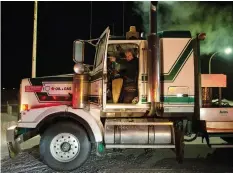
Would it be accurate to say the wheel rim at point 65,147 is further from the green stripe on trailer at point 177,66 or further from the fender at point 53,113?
the green stripe on trailer at point 177,66

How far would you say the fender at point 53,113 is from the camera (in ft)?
20.8

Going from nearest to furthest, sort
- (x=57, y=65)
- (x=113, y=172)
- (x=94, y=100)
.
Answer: (x=113, y=172)
(x=94, y=100)
(x=57, y=65)

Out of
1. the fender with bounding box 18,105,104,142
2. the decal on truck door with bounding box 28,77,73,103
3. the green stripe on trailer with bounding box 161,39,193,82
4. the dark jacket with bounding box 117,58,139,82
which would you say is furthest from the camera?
the decal on truck door with bounding box 28,77,73,103

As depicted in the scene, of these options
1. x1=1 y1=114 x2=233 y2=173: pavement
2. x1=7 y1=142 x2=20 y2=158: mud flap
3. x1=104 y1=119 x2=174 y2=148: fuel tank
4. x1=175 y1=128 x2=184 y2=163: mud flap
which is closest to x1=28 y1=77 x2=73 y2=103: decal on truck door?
x1=7 y1=142 x2=20 y2=158: mud flap

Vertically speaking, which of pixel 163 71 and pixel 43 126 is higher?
pixel 163 71

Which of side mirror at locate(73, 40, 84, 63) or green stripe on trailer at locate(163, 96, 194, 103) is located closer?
side mirror at locate(73, 40, 84, 63)

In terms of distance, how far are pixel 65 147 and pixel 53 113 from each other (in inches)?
29.4

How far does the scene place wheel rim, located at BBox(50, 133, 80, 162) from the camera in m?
6.28

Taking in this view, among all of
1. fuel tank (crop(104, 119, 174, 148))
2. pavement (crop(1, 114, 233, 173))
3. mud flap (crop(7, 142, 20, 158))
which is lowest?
pavement (crop(1, 114, 233, 173))

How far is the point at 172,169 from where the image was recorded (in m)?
6.44

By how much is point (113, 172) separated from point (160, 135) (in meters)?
1.22

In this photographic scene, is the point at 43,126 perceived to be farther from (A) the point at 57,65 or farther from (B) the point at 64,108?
(A) the point at 57,65

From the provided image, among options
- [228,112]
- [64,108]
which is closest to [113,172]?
[64,108]

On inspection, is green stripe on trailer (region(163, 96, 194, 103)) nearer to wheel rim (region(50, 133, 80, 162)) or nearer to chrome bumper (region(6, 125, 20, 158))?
wheel rim (region(50, 133, 80, 162))
